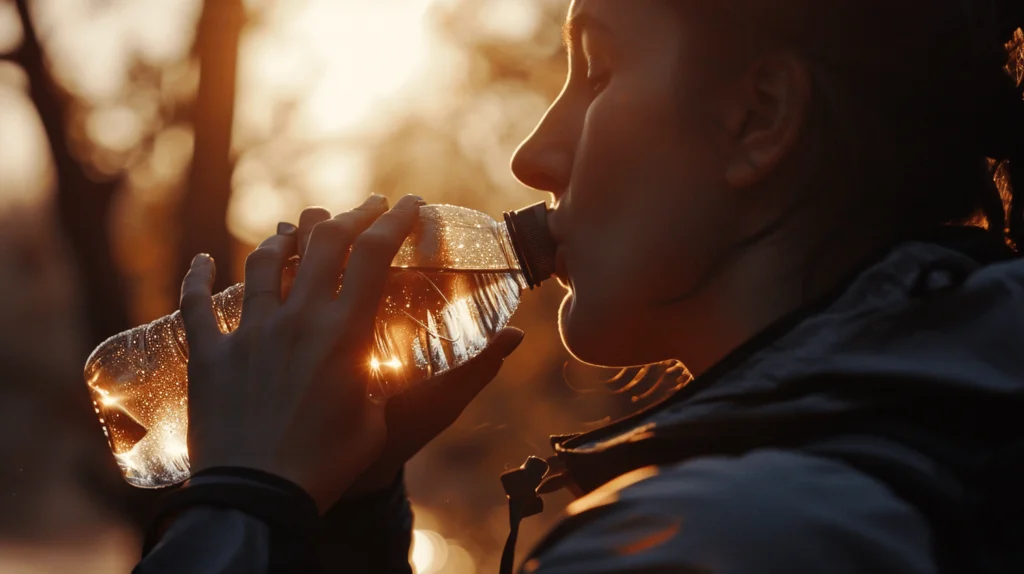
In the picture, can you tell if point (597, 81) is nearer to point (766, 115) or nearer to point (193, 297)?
point (766, 115)

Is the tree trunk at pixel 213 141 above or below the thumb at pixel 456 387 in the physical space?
above

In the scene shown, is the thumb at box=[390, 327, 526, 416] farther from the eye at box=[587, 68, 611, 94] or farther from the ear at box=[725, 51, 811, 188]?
the ear at box=[725, 51, 811, 188]

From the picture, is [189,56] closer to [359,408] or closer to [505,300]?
[505,300]

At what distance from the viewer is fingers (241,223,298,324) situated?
1.75 metres

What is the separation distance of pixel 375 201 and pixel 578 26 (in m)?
0.52

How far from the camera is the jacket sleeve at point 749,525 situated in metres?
0.96

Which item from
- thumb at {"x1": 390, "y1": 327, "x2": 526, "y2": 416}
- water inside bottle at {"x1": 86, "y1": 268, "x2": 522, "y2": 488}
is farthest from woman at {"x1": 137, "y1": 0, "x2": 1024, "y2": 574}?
thumb at {"x1": 390, "y1": 327, "x2": 526, "y2": 416}

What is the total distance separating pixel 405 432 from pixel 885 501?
152 centimetres

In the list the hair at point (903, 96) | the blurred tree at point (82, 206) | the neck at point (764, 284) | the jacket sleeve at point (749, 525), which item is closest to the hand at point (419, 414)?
the neck at point (764, 284)

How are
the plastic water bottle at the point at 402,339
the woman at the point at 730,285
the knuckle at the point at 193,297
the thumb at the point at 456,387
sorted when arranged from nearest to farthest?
the woman at the point at 730,285 → the knuckle at the point at 193,297 → the plastic water bottle at the point at 402,339 → the thumb at the point at 456,387

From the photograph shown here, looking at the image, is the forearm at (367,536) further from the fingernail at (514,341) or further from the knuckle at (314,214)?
the knuckle at (314,214)

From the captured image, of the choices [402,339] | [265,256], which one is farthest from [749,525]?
[402,339]

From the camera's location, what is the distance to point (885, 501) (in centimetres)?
101

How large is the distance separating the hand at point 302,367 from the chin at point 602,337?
361 millimetres
